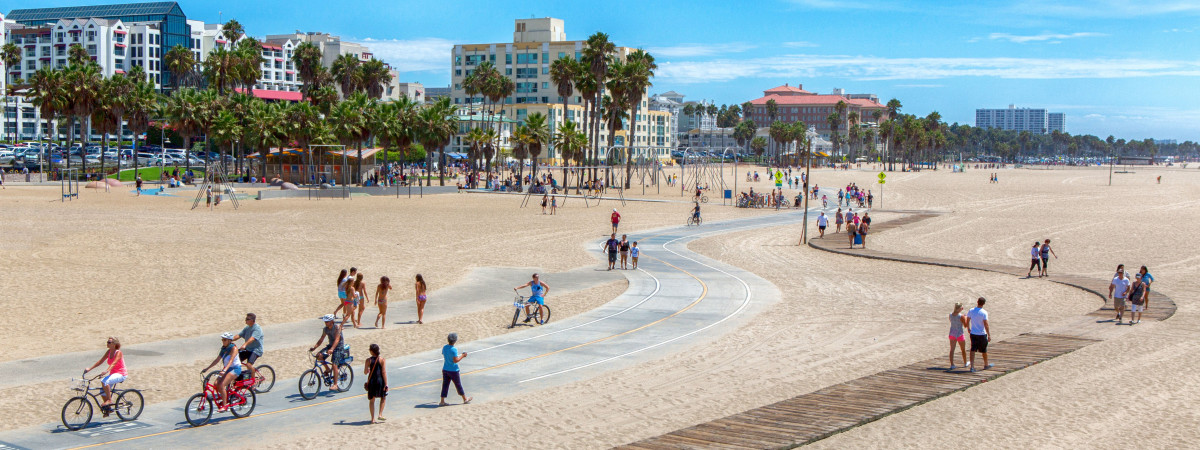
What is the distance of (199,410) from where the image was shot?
13.5 meters

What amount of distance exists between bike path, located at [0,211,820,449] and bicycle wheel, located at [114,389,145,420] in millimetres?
147

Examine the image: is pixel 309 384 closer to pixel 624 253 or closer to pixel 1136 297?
pixel 624 253

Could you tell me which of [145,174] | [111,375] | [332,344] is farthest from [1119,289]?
[145,174]

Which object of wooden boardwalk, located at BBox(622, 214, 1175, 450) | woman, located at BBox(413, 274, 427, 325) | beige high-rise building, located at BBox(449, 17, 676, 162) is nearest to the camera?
wooden boardwalk, located at BBox(622, 214, 1175, 450)

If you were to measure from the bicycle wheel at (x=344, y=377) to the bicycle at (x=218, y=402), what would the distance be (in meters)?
1.71

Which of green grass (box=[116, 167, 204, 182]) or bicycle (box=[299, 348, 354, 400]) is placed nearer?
bicycle (box=[299, 348, 354, 400])

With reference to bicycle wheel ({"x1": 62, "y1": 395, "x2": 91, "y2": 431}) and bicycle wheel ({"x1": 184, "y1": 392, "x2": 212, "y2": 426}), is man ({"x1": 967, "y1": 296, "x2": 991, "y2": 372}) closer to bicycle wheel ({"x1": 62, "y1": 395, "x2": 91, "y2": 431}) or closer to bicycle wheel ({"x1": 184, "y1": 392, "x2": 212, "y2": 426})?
bicycle wheel ({"x1": 184, "y1": 392, "x2": 212, "y2": 426})

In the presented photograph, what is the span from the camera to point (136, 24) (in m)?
135

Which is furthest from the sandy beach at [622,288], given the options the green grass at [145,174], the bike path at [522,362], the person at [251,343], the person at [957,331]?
the green grass at [145,174]

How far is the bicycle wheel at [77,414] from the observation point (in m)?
13.1

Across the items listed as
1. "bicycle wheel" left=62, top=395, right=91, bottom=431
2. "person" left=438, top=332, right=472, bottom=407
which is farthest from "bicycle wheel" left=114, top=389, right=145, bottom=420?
"person" left=438, top=332, right=472, bottom=407

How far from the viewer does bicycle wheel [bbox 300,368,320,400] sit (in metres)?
14.9

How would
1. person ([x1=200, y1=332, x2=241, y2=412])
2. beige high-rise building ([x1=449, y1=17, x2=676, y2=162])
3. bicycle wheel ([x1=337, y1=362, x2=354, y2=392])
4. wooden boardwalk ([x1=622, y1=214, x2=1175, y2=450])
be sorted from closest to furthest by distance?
wooden boardwalk ([x1=622, y1=214, x2=1175, y2=450]), person ([x1=200, y1=332, x2=241, y2=412]), bicycle wheel ([x1=337, y1=362, x2=354, y2=392]), beige high-rise building ([x1=449, y1=17, x2=676, y2=162])

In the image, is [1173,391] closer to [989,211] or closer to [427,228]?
[427,228]
